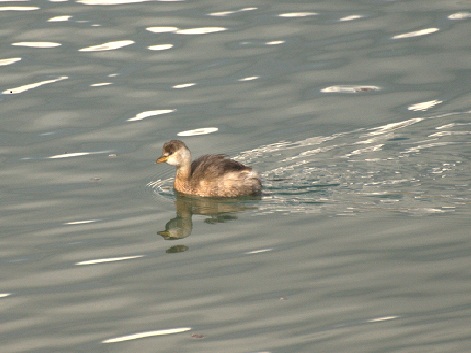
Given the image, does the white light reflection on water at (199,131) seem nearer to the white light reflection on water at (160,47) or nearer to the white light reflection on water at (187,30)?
the white light reflection on water at (160,47)

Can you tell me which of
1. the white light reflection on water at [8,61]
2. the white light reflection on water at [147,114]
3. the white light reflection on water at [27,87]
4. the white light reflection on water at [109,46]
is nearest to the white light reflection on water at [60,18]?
the white light reflection on water at [109,46]

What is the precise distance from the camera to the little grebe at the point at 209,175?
1321cm

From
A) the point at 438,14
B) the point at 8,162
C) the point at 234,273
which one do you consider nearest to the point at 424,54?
the point at 438,14

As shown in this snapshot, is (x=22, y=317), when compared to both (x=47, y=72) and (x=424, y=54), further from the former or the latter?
(x=424, y=54)

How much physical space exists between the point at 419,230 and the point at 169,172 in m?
4.25

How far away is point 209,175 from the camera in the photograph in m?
13.5

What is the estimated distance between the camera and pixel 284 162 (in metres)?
14.1

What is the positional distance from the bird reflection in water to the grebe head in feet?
Answer: 1.38

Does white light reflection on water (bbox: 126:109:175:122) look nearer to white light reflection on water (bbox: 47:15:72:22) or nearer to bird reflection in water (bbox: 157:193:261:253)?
bird reflection in water (bbox: 157:193:261:253)

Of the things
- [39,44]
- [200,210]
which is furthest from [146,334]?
[39,44]

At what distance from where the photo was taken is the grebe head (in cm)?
1367

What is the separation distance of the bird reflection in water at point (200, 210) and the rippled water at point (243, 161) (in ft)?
0.13

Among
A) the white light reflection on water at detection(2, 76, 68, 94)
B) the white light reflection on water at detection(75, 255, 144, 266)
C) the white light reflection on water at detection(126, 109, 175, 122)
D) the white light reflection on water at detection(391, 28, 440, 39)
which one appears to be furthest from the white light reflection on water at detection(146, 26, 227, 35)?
the white light reflection on water at detection(75, 255, 144, 266)

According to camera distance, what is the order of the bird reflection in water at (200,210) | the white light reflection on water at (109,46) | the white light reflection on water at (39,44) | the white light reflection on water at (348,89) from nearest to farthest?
the bird reflection in water at (200,210) → the white light reflection on water at (348,89) → the white light reflection on water at (109,46) → the white light reflection on water at (39,44)
